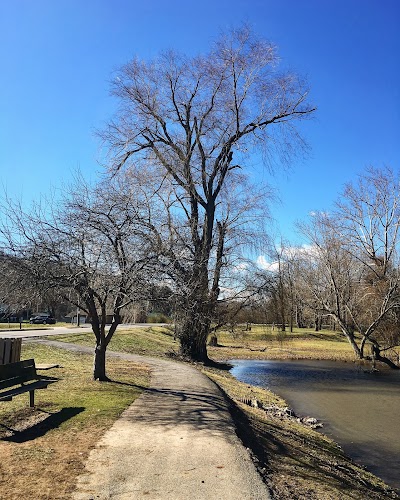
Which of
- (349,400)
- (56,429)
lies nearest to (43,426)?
(56,429)

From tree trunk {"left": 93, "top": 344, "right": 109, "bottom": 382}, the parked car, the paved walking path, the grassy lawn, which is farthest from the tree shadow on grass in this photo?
the parked car

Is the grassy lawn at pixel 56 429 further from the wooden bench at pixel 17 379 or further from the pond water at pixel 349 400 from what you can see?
the pond water at pixel 349 400

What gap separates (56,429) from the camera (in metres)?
7.65

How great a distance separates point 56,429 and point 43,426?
0.98 ft

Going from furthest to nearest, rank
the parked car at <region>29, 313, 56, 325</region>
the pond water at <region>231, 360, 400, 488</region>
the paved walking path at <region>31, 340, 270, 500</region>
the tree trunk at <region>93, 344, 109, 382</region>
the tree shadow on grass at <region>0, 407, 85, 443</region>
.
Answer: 1. the parked car at <region>29, 313, 56, 325</region>
2. the tree trunk at <region>93, 344, 109, 382</region>
3. the pond water at <region>231, 360, 400, 488</region>
4. the tree shadow on grass at <region>0, 407, 85, 443</region>
5. the paved walking path at <region>31, 340, 270, 500</region>

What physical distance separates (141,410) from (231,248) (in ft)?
45.4

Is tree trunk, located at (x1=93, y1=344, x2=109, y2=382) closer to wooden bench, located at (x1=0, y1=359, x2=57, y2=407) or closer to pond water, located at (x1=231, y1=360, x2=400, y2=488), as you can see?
wooden bench, located at (x1=0, y1=359, x2=57, y2=407)

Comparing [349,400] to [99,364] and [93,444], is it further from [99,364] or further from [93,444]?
[93,444]

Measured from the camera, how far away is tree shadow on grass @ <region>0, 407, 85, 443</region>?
7.09 meters

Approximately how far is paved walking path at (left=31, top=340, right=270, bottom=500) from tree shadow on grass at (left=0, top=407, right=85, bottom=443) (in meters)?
0.95

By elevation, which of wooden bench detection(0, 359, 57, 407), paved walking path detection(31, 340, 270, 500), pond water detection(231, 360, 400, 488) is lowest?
pond water detection(231, 360, 400, 488)

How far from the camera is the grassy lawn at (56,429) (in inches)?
213

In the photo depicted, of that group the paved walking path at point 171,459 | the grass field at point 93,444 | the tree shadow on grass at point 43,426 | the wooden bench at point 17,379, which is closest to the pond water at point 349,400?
the grass field at point 93,444

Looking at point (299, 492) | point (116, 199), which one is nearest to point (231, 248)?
point (116, 199)
